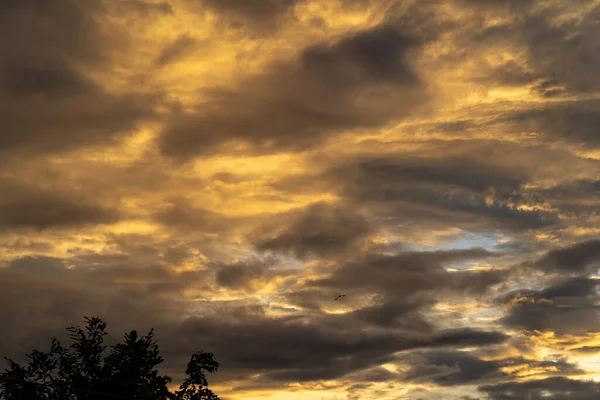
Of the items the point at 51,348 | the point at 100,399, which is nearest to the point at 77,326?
the point at 51,348

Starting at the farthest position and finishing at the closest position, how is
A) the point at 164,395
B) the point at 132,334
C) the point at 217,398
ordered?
the point at 132,334
the point at 217,398
the point at 164,395

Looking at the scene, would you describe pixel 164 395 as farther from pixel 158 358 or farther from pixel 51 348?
pixel 51 348

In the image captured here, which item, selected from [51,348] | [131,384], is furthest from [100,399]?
[51,348]

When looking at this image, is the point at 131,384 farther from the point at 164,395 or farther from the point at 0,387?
the point at 0,387

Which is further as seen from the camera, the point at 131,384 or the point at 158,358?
the point at 158,358

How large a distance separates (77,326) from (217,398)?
13.0 m

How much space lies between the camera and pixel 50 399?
5181 centimetres

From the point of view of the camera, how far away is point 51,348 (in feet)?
176

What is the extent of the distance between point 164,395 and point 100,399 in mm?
7025

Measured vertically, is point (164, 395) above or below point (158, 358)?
below

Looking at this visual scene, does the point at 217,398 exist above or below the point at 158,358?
below

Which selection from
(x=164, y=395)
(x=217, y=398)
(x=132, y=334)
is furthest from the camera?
(x=132, y=334)

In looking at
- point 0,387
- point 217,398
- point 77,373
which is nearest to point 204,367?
point 217,398

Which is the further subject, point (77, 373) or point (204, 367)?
point (77, 373)
